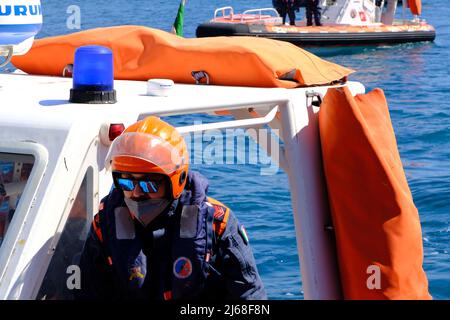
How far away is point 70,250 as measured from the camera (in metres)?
2.84

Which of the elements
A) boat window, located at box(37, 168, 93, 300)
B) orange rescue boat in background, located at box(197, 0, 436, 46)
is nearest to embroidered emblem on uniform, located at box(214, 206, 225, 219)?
boat window, located at box(37, 168, 93, 300)

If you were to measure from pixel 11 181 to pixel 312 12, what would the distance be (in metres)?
20.1

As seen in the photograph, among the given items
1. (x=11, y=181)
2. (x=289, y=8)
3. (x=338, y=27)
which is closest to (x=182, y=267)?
(x=11, y=181)

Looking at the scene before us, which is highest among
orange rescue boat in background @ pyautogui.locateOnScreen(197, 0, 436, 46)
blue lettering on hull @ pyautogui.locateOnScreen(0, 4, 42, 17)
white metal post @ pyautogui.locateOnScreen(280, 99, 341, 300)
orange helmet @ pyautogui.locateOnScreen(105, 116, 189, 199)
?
blue lettering on hull @ pyautogui.locateOnScreen(0, 4, 42, 17)

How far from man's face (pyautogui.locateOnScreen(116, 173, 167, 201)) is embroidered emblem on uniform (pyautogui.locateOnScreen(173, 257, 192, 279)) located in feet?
0.61

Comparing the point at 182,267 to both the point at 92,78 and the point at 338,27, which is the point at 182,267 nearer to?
the point at 92,78

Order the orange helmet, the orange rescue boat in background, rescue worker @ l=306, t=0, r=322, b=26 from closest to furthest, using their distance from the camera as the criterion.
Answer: the orange helmet → the orange rescue boat in background → rescue worker @ l=306, t=0, r=322, b=26

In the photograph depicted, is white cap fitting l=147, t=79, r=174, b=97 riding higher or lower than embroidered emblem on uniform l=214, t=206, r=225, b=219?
higher

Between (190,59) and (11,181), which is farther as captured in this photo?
(190,59)

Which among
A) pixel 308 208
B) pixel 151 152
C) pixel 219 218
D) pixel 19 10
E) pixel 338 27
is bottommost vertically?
pixel 338 27

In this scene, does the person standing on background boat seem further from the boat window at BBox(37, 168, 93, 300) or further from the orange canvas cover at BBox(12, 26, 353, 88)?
the boat window at BBox(37, 168, 93, 300)

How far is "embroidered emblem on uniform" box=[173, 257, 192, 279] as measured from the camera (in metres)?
2.70

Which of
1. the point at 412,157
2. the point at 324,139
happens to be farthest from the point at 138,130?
the point at 412,157
